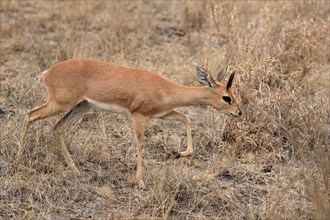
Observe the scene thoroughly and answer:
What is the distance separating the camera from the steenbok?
7371 millimetres

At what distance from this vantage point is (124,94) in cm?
740

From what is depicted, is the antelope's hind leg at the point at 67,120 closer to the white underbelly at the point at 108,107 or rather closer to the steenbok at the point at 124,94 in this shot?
the steenbok at the point at 124,94

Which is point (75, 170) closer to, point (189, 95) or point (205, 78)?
point (189, 95)

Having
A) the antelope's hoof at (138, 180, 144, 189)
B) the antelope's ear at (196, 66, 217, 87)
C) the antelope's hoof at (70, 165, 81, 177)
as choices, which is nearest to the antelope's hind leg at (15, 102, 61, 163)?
the antelope's hoof at (70, 165, 81, 177)

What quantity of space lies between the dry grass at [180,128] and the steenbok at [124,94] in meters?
0.33

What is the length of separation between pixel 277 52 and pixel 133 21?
12.1ft

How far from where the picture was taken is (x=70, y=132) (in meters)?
7.95

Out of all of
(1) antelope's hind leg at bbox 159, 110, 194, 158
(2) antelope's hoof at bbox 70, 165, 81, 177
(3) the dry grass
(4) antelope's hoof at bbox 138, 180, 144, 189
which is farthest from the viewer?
(1) antelope's hind leg at bbox 159, 110, 194, 158

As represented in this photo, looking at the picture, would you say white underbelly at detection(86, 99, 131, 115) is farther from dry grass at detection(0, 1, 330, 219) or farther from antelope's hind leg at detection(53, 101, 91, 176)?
dry grass at detection(0, 1, 330, 219)

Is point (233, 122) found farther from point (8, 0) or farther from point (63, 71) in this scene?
point (8, 0)

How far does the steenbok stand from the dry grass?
0.33 metres

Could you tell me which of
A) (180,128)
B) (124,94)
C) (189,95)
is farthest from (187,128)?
(180,128)

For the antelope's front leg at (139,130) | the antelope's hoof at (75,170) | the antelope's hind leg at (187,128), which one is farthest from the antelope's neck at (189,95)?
the antelope's hoof at (75,170)

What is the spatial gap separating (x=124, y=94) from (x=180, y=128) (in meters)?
1.68
